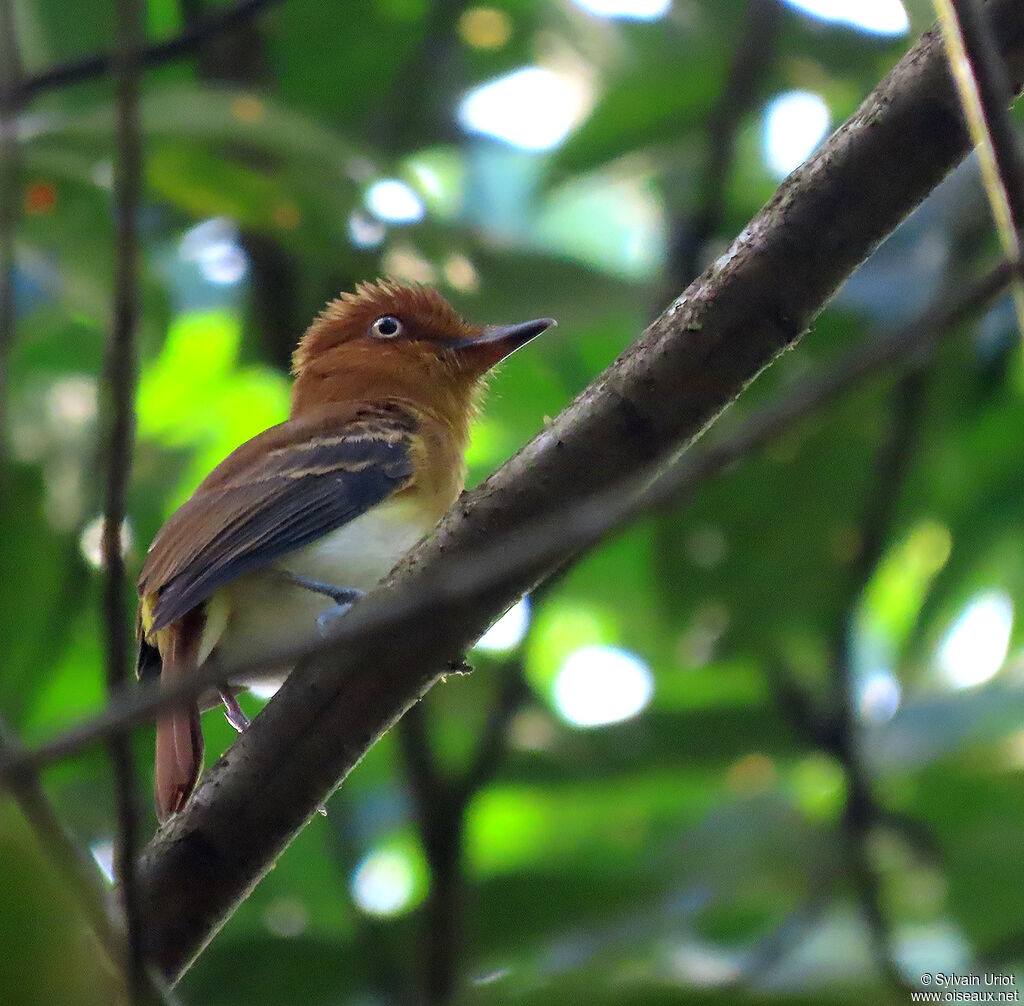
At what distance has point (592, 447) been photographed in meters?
2.90

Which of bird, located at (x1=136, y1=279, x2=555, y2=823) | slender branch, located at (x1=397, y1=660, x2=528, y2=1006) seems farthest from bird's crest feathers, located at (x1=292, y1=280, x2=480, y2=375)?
slender branch, located at (x1=397, y1=660, x2=528, y2=1006)

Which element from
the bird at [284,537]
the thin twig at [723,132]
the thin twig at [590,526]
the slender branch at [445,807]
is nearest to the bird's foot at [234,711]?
the bird at [284,537]

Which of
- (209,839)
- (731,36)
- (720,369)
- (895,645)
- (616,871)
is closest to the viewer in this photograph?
(720,369)

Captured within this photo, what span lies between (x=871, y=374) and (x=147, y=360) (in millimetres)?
4656

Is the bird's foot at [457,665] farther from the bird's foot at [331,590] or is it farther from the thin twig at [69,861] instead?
the bird's foot at [331,590]

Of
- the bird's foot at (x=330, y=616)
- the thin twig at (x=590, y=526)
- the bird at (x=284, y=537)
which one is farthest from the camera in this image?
the bird at (x=284, y=537)

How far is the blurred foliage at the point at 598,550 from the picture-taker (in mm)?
4934

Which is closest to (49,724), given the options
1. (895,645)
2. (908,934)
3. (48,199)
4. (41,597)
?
(41,597)

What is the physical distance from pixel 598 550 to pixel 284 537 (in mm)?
1392

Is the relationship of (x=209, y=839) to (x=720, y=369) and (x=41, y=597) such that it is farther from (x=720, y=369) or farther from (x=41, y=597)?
(x=41, y=597)

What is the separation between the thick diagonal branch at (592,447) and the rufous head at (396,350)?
280cm

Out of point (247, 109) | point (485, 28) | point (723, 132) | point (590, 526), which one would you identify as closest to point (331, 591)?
point (247, 109)

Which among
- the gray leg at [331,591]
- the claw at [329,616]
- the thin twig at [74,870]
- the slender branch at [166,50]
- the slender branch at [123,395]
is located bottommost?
the thin twig at [74,870]

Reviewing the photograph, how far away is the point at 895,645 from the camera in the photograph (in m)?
7.46
